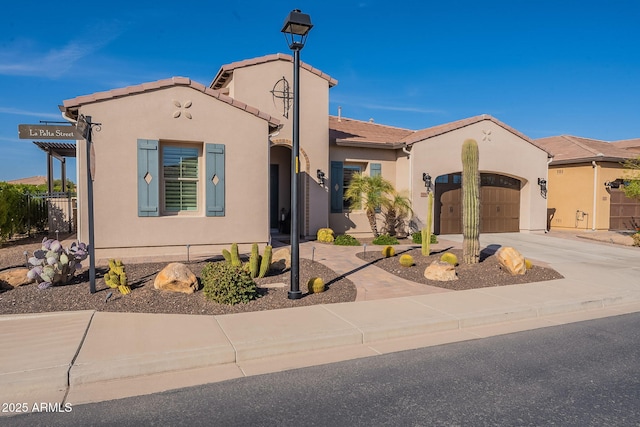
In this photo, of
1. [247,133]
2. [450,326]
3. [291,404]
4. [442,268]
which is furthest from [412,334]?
[247,133]

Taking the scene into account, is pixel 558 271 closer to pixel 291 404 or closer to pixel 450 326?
pixel 450 326

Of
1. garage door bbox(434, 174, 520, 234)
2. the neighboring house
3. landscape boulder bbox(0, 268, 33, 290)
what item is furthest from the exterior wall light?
landscape boulder bbox(0, 268, 33, 290)

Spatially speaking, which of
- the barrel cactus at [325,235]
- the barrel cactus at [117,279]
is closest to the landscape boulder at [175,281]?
the barrel cactus at [117,279]

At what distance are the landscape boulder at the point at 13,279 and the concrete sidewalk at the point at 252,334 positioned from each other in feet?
5.17

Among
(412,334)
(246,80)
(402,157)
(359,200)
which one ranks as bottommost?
(412,334)

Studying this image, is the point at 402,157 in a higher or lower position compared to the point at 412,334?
higher

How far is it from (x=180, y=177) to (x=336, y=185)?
616 centimetres

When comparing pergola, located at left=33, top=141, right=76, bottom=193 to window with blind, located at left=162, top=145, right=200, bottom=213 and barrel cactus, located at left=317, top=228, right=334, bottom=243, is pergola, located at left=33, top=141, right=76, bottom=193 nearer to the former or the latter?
window with blind, located at left=162, top=145, right=200, bottom=213

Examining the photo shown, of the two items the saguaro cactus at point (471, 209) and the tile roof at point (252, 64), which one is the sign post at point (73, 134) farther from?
the saguaro cactus at point (471, 209)

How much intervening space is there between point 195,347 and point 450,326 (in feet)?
11.6

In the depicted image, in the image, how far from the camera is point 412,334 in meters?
5.94

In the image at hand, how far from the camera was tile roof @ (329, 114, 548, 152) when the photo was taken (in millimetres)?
15928

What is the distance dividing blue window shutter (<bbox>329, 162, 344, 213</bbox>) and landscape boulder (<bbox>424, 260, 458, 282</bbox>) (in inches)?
274

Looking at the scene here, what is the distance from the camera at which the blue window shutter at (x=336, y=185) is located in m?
15.7
